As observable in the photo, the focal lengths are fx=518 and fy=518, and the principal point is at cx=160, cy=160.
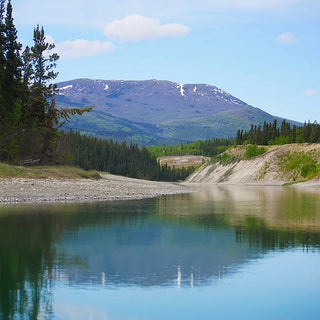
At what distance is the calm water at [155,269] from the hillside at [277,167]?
124 m

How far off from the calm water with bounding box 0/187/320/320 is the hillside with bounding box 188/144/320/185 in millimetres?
123700

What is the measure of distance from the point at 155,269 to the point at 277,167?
161 meters

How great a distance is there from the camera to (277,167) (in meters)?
176

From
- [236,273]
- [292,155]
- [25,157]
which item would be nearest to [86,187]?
[25,157]

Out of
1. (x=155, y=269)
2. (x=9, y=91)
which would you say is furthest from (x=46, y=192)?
(x=155, y=269)

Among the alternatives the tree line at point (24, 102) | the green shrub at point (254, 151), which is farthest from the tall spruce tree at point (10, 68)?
the green shrub at point (254, 151)

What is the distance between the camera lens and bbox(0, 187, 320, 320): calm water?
1483 centimetres

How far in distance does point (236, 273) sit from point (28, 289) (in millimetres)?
7595

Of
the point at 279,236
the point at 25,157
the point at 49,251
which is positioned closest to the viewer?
the point at 49,251

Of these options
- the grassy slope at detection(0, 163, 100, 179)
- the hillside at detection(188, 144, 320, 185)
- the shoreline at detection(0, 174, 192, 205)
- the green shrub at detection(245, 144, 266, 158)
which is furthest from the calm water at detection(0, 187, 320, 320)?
the green shrub at detection(245, 144, 266, 158)

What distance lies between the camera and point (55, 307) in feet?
48.4

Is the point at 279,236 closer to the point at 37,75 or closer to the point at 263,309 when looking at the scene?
the point at 263,309

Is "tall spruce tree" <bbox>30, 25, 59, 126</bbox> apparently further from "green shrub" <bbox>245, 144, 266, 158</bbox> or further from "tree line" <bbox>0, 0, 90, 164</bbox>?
"green shrub" <bbox>245, 144, 266, 158</bbox>

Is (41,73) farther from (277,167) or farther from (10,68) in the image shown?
(277,167)
